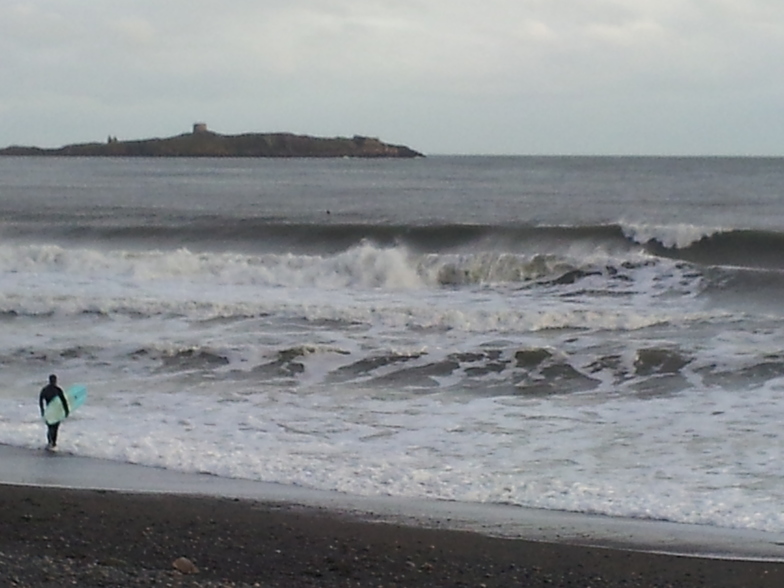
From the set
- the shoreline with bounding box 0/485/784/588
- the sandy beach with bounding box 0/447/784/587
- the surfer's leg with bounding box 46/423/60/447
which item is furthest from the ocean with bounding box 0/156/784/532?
the shoreline with bounding box 0/485/784/588

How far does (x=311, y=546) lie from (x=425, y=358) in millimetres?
7626

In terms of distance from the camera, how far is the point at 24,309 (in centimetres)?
1806

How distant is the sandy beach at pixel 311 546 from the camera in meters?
6.08

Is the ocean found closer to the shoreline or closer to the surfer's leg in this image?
the surfer's leg

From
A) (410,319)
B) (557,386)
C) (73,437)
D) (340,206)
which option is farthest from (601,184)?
(73,437)

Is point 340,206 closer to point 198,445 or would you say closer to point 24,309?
point 24,309

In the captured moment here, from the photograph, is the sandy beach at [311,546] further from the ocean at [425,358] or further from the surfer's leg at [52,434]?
the surfer's leg at [52,434]

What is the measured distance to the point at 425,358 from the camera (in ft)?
47.0

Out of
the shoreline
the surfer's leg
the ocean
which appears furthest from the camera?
the surfer's leg

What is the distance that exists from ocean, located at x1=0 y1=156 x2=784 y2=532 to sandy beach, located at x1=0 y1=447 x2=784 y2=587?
76 centimetres

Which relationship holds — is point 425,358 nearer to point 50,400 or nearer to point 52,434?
point 50,400

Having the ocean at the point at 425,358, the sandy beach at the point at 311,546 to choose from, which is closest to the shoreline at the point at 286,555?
the sandy beach at the point at 311,546

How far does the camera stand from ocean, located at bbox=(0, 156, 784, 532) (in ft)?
30.1

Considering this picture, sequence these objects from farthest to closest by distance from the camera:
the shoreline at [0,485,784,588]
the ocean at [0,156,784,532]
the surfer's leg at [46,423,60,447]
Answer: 1. the surfer's leg at [46,423,60,447]
2. the ocean at [0,156,784,532]
3. the shoreline at [0,485,784,588]
